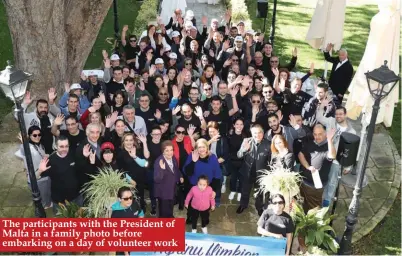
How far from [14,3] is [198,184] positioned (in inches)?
244

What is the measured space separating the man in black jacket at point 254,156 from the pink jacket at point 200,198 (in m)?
0.98

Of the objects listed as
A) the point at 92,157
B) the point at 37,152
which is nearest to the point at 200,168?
the point at 92,157

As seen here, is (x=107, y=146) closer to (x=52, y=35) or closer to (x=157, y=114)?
(x=157, y=114)

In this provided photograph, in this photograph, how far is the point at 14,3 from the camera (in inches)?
396

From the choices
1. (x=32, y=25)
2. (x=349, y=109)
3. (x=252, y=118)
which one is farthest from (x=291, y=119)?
(x=32, y=25)

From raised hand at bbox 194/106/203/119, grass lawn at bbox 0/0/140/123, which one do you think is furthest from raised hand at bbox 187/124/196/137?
grass lawn at bbox 0/0/140/123

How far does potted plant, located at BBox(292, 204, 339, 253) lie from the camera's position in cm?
718

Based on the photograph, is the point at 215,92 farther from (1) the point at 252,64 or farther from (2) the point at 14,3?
(2) the point at 14,3

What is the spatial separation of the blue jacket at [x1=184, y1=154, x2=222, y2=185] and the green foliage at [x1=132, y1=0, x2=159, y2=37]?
32.8 ft

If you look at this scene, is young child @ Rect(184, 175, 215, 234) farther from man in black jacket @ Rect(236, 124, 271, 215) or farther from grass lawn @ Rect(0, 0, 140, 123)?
grass lawn @ Rect(0, 0, 140, 123)

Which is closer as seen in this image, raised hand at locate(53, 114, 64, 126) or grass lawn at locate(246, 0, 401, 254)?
grass lawn at locate(246, 0, 401, 254)

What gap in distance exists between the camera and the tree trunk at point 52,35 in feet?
33.7

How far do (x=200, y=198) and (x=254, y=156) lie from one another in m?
1.25

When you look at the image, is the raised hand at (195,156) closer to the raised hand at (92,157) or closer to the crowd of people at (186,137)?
the crowd of people at (186,137)
